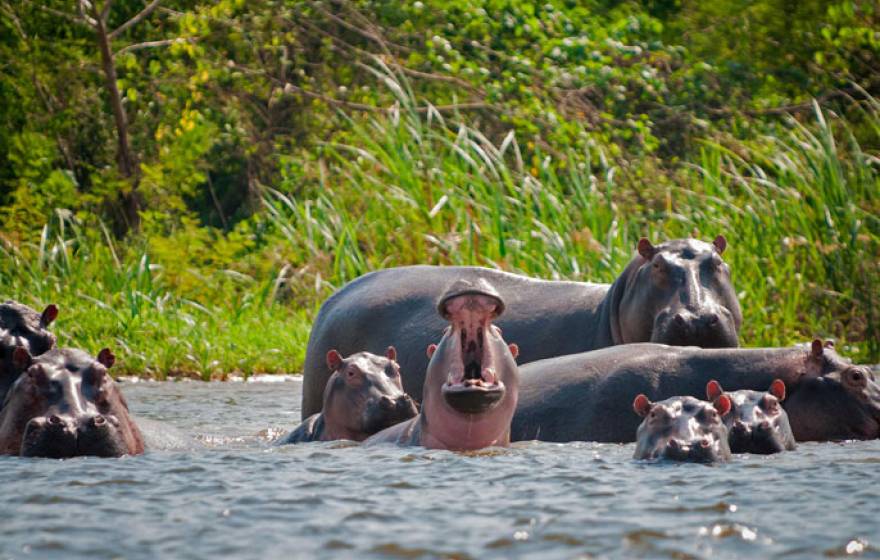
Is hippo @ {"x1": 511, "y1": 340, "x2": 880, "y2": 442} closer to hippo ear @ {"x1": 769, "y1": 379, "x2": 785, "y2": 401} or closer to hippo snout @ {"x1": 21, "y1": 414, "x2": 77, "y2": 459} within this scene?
hippo ear @ {"x1": 769, "y1": 379, "x2": 785, "y2": 401}

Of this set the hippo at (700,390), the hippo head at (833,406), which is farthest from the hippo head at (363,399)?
the hippo head at (833,406)

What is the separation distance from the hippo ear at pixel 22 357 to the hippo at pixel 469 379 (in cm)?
151

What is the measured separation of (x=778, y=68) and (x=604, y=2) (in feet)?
8.46

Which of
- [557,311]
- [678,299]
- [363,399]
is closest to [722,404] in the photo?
[678,299]

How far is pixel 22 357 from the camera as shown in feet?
19.5

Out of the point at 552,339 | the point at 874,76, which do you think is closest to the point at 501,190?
the point at 552,339

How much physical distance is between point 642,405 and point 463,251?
5.86m

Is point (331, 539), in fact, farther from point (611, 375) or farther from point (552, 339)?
point (552, 339)

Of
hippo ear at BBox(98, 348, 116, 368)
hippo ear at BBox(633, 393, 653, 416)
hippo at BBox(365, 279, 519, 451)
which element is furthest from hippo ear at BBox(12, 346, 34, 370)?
hippo ear at BBox(633, 393, 653, 416)

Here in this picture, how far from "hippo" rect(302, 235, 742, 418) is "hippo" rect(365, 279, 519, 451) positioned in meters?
1.37

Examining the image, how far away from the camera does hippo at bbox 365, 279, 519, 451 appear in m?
5.32

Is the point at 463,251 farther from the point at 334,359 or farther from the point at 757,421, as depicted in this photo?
the point at 757,421

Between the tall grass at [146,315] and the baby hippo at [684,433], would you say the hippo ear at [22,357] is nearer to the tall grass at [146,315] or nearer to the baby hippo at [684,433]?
the baby hippo at [684,433]

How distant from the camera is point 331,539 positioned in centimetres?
411
